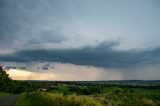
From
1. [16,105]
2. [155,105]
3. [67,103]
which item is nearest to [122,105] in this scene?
[155,105]

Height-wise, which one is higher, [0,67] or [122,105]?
[0,67]

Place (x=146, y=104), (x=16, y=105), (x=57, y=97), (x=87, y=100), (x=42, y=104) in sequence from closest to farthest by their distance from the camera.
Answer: (x=87, y=100), (x=57, y=97), (x=42, y=104), (x=16, y=105), (x=146, y=104)

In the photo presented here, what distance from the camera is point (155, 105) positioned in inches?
2350

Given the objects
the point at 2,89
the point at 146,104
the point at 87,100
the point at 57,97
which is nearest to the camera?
the point at 87,100

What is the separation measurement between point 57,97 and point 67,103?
3042 mm

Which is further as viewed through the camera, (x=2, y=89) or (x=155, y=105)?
(x=2, y=89)

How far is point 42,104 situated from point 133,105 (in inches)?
1167

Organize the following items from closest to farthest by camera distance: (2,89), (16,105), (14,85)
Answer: (16,105) → (2,89) → (14,85)

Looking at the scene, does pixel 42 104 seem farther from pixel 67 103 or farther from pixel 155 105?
pixel 155 105

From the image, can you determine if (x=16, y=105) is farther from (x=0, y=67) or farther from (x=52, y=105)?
(x=0, y=67)

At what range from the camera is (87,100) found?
1027 inches

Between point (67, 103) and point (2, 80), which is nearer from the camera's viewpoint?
point (67, 103)

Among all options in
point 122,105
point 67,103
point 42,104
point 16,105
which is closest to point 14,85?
point 122,105

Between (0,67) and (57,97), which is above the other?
(0,67)
